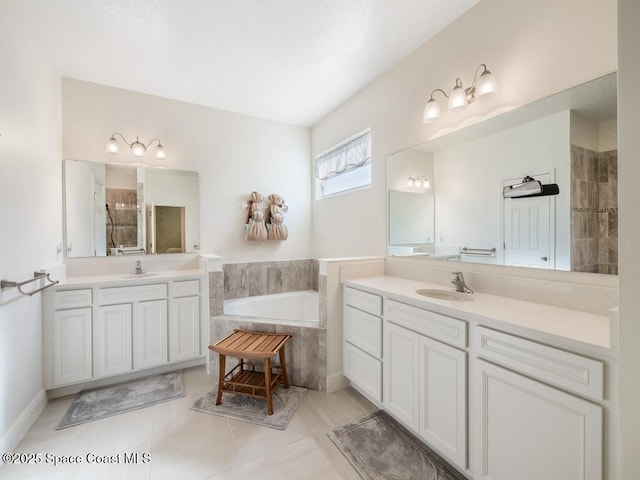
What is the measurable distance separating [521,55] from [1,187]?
119 inches

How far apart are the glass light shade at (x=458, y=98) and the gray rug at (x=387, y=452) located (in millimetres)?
2108

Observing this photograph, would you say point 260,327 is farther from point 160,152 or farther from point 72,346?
point 160,152

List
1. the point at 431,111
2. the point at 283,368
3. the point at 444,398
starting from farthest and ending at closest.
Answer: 1. the point at 283,368
2. the point at 431,111
3. the point at 444,398

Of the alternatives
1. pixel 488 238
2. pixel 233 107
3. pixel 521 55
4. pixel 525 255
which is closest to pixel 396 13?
pixel 521 55

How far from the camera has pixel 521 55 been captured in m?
1.54

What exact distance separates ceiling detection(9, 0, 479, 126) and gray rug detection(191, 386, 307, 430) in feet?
8.89

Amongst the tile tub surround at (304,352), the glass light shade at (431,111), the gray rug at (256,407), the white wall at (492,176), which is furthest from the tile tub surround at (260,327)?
the glass light shade at (431,111)

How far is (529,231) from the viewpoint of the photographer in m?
1.52

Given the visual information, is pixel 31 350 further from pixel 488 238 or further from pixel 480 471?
pixel 488 238

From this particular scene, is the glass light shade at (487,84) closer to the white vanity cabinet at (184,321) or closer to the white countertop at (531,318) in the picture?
the white countertop at (531,318)

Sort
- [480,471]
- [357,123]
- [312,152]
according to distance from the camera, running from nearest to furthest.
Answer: [480,471]
[357,123]
[312,152]

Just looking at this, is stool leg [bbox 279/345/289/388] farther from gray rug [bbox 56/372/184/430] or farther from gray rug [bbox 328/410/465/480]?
gray rug [bbox 56/372/184/430]

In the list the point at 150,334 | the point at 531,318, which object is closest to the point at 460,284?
the point at 531,318

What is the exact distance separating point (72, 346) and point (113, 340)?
26 centimetres
